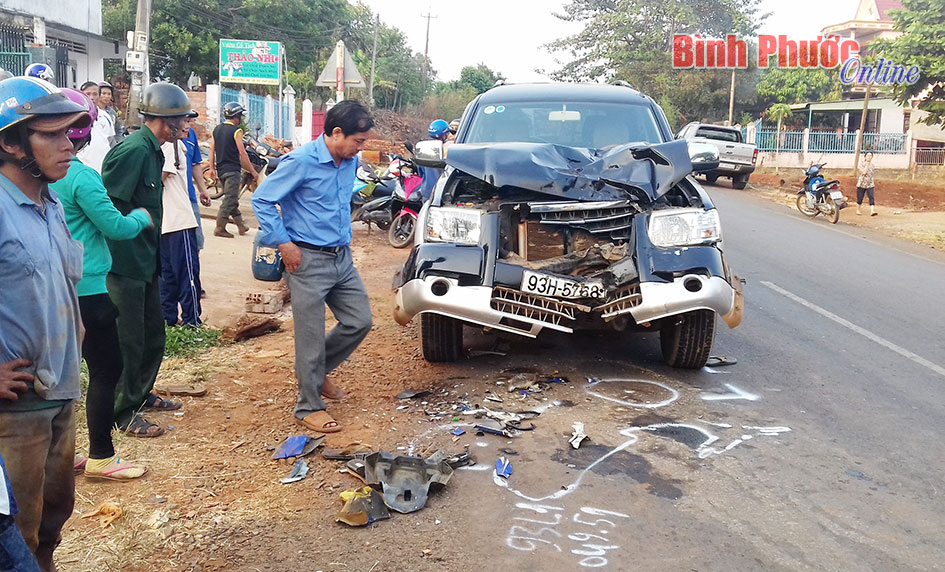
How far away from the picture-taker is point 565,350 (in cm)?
600

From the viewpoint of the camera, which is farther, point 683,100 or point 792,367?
point 683,100

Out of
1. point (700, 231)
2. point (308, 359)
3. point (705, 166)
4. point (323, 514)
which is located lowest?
point (323, 514)

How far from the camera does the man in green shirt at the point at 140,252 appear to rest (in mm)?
4398

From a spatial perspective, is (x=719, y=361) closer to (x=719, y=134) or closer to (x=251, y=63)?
(x=719, y=134)

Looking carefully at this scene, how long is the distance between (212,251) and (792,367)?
698 cm

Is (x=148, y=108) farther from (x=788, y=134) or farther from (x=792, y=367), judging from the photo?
(x=788, y=134)

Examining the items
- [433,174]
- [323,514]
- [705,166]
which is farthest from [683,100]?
[323,514]

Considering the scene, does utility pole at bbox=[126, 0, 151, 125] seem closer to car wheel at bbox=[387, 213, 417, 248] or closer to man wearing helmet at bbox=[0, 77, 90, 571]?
car wheel at bbox=[387, 213, 417, 248]

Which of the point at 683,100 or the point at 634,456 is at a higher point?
the point at 683,100

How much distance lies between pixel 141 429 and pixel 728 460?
3116mm

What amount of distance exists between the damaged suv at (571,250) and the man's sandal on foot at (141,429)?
1.56m

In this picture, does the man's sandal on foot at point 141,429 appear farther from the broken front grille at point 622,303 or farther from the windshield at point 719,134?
the windshield at point 719,134

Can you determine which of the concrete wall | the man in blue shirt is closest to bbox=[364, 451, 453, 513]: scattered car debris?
the man in blue shirt

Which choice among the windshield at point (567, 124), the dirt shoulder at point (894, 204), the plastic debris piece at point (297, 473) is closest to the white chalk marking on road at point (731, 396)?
the windshield at point (567, 124)
